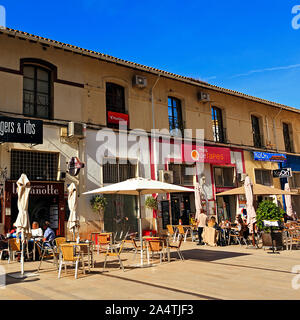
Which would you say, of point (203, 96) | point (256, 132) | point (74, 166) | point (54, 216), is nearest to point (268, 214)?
point (74, 166)

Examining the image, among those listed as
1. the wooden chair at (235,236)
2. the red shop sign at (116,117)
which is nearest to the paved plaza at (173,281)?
the wooden chair at (235,236)

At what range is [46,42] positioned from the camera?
1388cm

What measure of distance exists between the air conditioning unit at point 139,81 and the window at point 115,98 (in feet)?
2.56

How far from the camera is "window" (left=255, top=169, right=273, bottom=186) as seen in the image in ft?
73.9

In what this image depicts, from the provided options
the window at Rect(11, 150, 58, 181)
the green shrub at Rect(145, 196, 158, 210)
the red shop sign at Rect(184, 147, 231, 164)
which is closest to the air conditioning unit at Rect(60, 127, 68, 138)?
the window at Rect(11, 150, 58, 181)

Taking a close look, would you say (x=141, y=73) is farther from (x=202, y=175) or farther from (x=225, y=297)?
(x=225, y=297)

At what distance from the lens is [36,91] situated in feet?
47.4

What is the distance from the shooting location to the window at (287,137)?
85.3 ft

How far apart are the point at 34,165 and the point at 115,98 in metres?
5.52

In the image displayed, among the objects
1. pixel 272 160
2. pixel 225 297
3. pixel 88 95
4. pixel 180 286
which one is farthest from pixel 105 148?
pixel 272 160

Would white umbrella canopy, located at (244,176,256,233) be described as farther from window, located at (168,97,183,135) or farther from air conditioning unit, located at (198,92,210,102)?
air conditioning unit, located at (198,92,210,102)

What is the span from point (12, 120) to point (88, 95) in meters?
4.16

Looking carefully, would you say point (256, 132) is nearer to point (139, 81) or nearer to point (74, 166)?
point (139, 81)

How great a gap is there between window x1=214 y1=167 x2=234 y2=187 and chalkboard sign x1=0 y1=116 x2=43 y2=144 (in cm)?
1098
